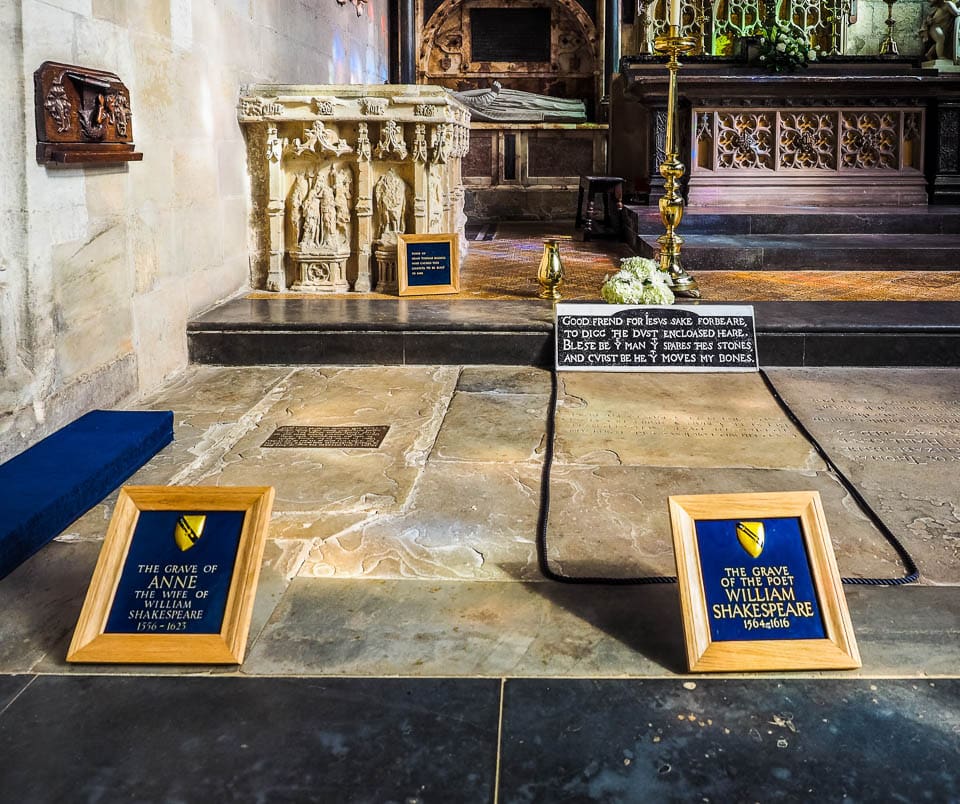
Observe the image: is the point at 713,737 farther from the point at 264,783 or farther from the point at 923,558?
the point at 923,558

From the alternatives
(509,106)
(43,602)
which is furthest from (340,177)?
(509,106)

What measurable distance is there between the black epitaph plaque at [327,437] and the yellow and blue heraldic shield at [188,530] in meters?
1.46

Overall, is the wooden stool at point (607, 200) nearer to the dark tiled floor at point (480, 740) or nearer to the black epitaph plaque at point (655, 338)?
the black epitaph plaque at point (655, 338)

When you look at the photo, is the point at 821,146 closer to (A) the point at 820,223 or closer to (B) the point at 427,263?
(A) the point at 820,223

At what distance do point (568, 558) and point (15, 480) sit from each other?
1.56 m

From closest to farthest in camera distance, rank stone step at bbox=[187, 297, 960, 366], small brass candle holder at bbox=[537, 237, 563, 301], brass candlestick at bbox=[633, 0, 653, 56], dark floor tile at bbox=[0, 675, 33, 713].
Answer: dark floor tile at bbox=[0, 675, 33, 713] → stone step at bbox=[187, 297, 960, 366] → small brass candle holder at bbox=[537, 237, 563, 301] → brass candlestick at bbox=[633, 0, 653, 56]

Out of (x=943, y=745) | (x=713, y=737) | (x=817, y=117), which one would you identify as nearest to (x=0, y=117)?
(x=713, y=737)

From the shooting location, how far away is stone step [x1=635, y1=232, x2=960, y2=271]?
6.86m

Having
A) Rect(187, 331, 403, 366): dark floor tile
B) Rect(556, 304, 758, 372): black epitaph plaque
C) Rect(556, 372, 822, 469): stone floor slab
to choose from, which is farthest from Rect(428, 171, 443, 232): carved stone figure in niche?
Rect(556, 372, 822, 469): stone floor slab

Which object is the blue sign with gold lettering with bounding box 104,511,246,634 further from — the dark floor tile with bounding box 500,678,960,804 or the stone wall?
the stone wall

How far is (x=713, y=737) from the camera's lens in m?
1.79

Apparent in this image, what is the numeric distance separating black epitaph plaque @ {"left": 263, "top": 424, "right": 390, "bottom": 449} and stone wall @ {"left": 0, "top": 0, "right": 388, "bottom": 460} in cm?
74

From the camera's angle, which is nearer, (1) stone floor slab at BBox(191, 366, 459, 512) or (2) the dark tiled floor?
(2) the dark tiled floor

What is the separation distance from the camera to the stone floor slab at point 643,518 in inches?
100
